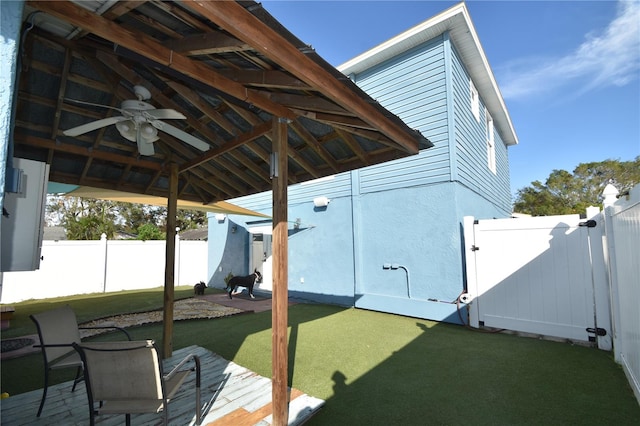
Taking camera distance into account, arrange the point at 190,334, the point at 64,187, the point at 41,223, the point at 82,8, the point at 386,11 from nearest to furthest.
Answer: the point at 41,223, the point at 82,8, the point at 64,187, the point at 190,334, the point at 386,11


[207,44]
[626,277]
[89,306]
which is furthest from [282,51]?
[89,306]

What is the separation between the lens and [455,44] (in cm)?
720

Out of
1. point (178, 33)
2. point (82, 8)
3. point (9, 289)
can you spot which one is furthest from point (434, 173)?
point (9, 289)

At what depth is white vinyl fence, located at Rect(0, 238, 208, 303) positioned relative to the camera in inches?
382

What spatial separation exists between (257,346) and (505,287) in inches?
184

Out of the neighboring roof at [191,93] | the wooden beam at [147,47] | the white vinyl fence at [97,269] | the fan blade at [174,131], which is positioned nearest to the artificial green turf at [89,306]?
the white vinyl fence at [97,269]

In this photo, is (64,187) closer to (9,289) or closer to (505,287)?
(9,289)

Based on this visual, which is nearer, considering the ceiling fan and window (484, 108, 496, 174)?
the ceiling fan

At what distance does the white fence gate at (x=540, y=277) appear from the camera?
4668mm

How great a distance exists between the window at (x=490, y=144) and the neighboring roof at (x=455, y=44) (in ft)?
2.33

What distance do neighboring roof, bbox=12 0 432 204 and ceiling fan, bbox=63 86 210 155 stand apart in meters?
0.30

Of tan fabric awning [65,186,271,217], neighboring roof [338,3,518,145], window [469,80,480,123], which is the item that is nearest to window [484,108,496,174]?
neighboring roof [338,3,518,145]

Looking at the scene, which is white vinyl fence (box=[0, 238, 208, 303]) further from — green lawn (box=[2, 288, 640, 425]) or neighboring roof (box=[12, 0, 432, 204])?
neighboring roof (box=[12, 0, 432, 204])

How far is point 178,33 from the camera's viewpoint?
85.7 inches
